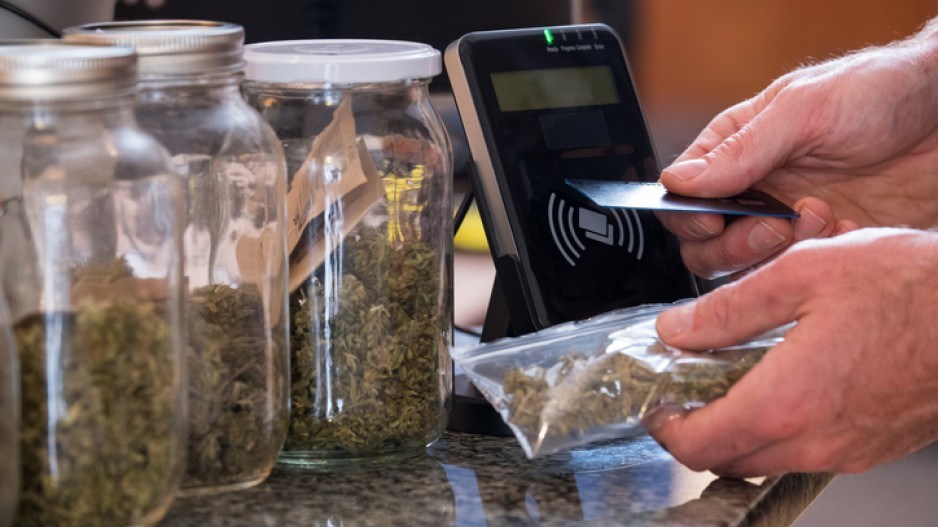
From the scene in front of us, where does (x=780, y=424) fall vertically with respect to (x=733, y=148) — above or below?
below

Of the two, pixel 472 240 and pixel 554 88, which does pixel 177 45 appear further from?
pixel 472 240

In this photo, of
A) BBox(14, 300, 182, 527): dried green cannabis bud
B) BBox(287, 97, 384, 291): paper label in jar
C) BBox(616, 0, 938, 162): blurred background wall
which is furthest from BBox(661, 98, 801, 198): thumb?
BBox(616, 0, 938, 162): blurred background wall

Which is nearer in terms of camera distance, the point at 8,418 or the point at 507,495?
the point at 8,418

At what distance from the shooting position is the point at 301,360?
2.67 feet

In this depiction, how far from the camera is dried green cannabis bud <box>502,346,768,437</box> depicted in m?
0.77

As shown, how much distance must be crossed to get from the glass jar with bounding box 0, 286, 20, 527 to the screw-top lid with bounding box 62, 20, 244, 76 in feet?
0.58

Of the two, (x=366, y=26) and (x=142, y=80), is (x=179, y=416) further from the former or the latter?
(x=366, y=26)

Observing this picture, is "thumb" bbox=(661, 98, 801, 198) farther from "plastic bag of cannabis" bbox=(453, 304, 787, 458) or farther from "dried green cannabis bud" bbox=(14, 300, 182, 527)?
"dried green cannabis bud" bbox=(14, 300, 182, 527)

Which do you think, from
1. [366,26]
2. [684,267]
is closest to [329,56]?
[684,267]

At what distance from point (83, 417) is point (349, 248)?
0.24 metres

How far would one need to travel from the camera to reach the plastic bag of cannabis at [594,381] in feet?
2.54

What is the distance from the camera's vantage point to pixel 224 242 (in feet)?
2.54

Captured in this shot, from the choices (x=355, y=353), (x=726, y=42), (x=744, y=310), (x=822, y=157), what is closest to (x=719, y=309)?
(x=744, y=310)

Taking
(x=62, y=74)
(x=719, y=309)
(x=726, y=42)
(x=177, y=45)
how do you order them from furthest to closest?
(x=726, y=42) < (x=719, y=309) < (x=177, y=45) < (x=62, y=74)
